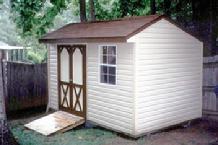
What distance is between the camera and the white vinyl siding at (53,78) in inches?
534

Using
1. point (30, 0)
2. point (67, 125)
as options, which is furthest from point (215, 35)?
point (30, 0)

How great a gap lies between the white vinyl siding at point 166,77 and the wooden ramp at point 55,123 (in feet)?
8.26

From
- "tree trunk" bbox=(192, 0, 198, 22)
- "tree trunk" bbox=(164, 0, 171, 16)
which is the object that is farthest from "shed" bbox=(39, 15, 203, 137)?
"tree trunk" bbox=(164, 0, 171, 16)

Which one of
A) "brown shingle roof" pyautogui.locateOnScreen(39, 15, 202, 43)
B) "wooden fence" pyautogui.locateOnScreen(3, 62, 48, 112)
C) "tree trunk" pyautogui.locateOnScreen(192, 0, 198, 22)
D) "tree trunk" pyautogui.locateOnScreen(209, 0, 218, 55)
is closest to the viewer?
"brown shingle roof" pyautogui.locateOnScreen(39, 15, 202, 43)

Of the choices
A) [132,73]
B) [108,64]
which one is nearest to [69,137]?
[108,64]

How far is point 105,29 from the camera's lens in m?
11.2

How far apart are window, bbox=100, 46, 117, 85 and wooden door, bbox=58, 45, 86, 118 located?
85 cm

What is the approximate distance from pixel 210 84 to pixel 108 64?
13.2 feet

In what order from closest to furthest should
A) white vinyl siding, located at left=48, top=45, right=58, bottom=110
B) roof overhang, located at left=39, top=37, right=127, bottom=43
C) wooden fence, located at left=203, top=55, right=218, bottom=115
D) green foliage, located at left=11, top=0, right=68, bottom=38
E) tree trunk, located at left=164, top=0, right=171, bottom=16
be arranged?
roof overhang, located at left=39, top=37, right=127, bottom=43 → wooden fence, located at left=203, top=55, right=218, bottom=115 → white vinyl siding, located at left=48, top=45, right=58, bottom=110 → green foliage, located at left=11, top=0, right=68, bottom=38 → tree trunk, located at left=164, top=0, right=171, bottom=16

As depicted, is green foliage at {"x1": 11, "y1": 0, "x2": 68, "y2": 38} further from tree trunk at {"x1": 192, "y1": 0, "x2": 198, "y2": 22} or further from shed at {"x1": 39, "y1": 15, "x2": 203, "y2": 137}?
tree trunk at {"x1": 192, "y1": 0, "x2": 198, "y2": 22}

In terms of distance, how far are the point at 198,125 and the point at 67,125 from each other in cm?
460

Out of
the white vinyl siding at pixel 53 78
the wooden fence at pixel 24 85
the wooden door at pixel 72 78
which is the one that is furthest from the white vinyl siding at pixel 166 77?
the wooden fence at pixel 24 85

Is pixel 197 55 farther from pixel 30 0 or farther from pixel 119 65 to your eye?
pixel 30 0

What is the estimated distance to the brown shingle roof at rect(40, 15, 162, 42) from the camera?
33.1 ft
